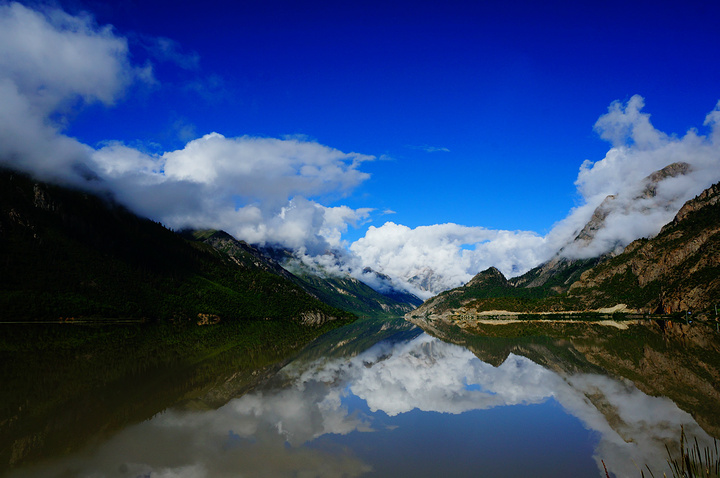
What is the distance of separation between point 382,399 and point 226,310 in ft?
624

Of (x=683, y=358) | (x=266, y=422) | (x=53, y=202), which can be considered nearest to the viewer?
(x=266, y=422)

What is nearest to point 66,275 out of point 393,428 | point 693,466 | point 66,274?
point 66,274

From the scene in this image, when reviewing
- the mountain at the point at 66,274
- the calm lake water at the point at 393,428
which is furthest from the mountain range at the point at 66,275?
the calm lake water at the point at 393,428

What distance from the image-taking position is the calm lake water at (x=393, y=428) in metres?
11.1

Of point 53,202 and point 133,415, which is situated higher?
point 53,202

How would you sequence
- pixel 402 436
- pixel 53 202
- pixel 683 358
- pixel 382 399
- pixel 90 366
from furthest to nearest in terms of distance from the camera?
1. pixel 53 202
2. pixel 683 358
3. pixel 90 366
4. pixel 382 399
5. pixel 402 436

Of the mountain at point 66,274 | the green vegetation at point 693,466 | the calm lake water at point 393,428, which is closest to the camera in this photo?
the green vegetation at point 693,466

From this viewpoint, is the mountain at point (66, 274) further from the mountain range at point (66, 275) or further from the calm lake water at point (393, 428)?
the calm lake water at point (393, 428)

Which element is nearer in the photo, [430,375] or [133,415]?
[133,415]

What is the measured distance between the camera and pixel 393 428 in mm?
14914

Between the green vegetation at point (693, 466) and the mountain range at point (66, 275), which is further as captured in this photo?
the mountain range at point (66, 275)

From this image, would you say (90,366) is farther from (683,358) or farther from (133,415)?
(683,358)

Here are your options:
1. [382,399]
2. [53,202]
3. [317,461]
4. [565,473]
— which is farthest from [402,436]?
[53,202]

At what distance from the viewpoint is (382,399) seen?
794 inches
